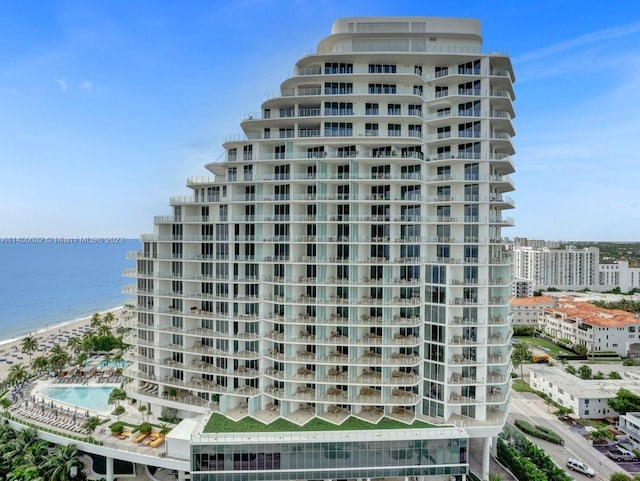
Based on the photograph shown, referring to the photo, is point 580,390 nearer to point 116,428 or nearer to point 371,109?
point 371,109

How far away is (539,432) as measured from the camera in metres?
47.2

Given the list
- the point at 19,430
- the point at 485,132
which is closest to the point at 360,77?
the point at 485,132

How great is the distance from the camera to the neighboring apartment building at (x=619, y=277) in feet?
490

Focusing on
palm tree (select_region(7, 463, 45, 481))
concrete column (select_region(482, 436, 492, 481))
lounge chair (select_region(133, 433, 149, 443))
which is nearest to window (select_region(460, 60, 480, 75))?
concrete column (select_region(482, 436, 492, 481))

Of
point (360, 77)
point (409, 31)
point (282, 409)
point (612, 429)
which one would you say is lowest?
point (612, 429)

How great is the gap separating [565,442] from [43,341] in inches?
4188

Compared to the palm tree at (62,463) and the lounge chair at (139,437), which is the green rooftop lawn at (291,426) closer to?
the lounge chair at (139,437)

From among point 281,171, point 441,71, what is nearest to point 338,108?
point 281,171

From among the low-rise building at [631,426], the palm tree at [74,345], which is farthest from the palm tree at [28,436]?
the low-rise building at [631,426]

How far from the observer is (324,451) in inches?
1312

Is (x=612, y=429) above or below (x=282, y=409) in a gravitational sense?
below

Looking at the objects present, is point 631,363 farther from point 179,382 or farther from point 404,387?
point 179,382

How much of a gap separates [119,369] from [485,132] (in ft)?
180

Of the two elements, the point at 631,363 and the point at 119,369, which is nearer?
the point at 119,369
